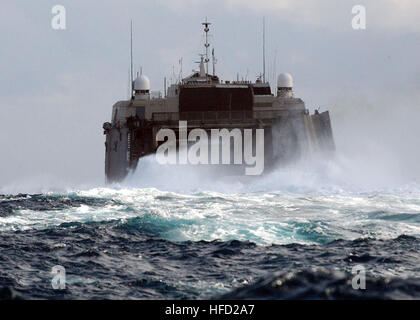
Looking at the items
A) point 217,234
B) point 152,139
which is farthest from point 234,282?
point 152,139

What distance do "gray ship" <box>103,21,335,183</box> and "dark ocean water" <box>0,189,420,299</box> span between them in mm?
14307

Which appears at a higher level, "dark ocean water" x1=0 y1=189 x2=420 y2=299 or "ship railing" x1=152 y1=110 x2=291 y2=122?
"ship railing" x1=152 y1=110 x2=291 y2=122

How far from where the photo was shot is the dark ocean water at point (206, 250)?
43.2 feet

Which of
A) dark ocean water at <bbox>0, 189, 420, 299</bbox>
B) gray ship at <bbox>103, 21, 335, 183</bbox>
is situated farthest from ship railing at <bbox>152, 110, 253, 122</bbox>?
dark ocean water at <bbox>0, 189, 420, 299</bbox>

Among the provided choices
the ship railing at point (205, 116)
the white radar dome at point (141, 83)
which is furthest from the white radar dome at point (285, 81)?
the white radar dome at point (141, 83)

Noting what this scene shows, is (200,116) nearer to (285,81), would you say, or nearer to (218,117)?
(218,117)

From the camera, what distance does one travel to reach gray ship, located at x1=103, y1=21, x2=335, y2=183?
149ft

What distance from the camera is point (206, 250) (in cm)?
1820

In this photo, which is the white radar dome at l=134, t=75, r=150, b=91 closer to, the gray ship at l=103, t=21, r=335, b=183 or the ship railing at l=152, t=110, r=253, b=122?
the gray ship at l=103, t=21, r=335, b=183

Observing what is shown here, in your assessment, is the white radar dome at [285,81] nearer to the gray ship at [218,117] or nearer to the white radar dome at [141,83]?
the gray ship at [218,117]

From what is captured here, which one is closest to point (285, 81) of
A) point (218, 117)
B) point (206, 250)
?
point (218, 117)

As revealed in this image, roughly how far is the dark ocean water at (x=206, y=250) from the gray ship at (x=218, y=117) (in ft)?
46.9
